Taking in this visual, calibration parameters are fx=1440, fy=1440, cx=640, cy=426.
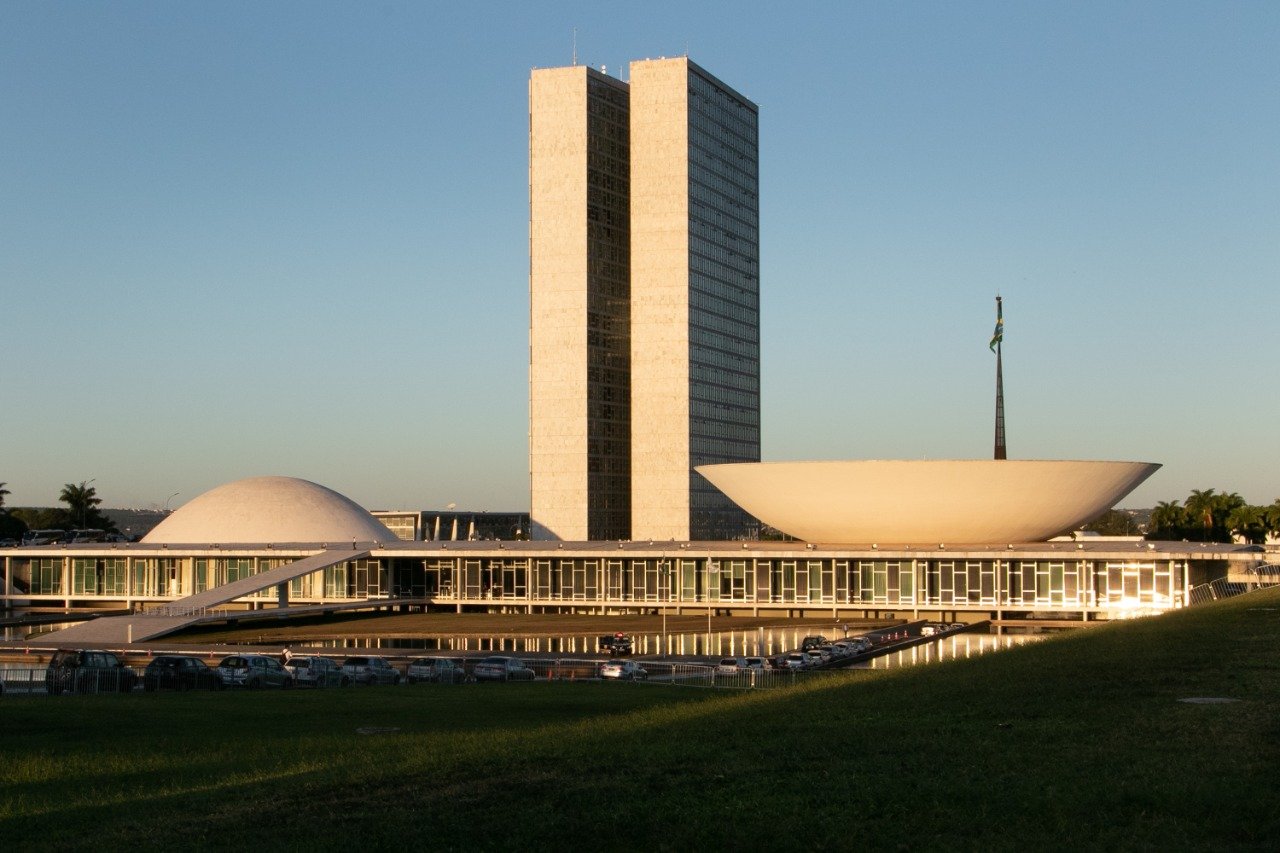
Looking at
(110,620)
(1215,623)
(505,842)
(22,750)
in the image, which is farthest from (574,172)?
(505,842)

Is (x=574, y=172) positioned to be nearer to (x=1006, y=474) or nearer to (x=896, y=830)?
(x=1006, y=474)

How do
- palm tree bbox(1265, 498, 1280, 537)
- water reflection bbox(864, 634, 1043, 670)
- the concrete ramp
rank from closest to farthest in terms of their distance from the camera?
water reflection bbox(864, 634, 1043, 670), the concrete ramp, palm tree bbox(1265, 498, 1280, 537)

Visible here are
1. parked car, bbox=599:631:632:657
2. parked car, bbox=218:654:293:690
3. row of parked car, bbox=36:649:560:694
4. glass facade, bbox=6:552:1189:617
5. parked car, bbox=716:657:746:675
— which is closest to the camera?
row of parked car, bbox=36:649:560:694

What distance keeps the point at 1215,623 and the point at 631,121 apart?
10659cm

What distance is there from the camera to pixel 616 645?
57906 millimetres

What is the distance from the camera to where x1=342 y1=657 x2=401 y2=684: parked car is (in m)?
44.2

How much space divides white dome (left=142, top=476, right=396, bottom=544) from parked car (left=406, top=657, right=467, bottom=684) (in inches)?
1954

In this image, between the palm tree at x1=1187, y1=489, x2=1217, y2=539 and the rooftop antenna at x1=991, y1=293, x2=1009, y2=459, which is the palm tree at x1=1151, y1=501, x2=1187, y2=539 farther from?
the rooftop antenna at x1=991, y1=293, x2=1009, y2=459

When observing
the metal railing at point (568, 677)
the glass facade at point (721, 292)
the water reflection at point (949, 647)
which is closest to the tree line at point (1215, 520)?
the glass facade at point (721, 292)

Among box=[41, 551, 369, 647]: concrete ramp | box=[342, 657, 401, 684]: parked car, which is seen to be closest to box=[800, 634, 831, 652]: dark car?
box=[342, 657, 401, 684]: parked car

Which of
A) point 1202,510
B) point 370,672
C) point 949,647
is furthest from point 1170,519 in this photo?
point 370,672

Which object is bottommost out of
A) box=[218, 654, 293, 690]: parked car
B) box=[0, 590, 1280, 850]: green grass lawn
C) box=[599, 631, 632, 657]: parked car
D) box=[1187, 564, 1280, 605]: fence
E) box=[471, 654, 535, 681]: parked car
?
box=[599, 631, 632, 657]: parked car

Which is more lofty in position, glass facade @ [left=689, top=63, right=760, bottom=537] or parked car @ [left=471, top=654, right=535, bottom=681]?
glass facade @ [left=689, top=63, right=760, bottom=537]

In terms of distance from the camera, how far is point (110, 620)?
6800 cm
